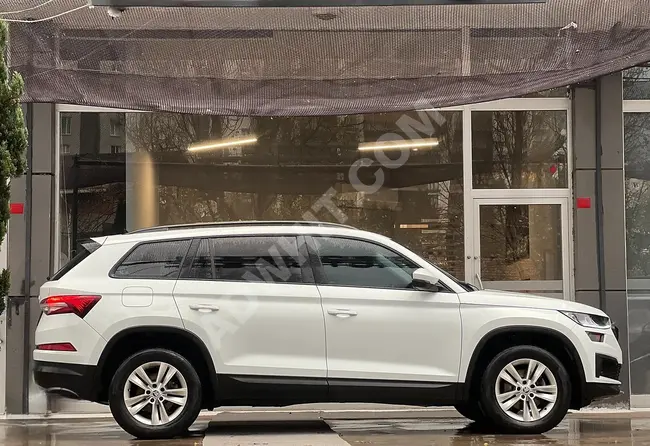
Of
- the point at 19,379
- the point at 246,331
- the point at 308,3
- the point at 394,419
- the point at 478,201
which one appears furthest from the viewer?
the point at 478,201

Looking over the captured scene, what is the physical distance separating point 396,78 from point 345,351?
3192 millimetres

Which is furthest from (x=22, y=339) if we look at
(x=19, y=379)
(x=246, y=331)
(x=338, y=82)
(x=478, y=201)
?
(x=478, y=201)

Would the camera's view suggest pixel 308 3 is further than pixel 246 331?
Yes

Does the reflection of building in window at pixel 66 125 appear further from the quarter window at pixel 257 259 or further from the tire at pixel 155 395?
the tire at pixel 155 395

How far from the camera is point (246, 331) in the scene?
→ 7848 millimetres

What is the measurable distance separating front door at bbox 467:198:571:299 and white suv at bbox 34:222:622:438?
2.88 metres

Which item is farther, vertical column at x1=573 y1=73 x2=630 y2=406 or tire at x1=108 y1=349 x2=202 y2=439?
vertical column at x1=573 y1=73 x2=630 y2=406

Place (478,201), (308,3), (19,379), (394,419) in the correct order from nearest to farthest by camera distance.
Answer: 1. (308,3)
2. (394,419)
3. (19,379)
4. (478,201)

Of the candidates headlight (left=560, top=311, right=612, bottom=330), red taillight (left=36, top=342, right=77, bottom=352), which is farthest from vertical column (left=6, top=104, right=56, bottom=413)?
→ headlight (left=560, top=311, right=612, bottom=330)

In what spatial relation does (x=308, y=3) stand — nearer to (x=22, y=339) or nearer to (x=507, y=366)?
(x=507, y=366)

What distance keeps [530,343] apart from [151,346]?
323 cm

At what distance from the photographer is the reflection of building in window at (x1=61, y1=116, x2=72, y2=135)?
36.0ft

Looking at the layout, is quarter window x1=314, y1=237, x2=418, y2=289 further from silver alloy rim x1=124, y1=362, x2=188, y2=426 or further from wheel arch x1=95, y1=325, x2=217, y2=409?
silver alloy rim x1=124, y1=362, x2=188, y2=426

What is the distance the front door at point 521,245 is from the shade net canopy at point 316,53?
189 cm
